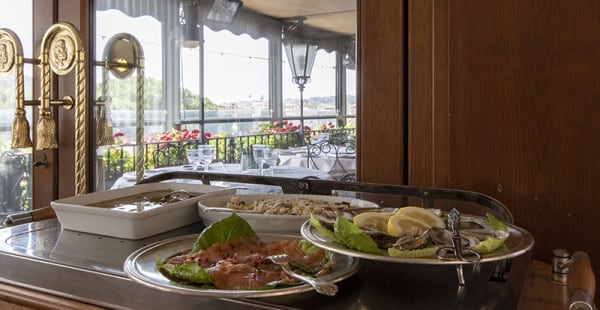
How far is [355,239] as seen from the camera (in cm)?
60

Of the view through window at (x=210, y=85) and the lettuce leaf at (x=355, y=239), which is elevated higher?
the view through window at (x=210, y=85)

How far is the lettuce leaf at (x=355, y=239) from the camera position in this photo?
23.4 inches

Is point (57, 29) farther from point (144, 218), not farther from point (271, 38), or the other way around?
point (144, 218)

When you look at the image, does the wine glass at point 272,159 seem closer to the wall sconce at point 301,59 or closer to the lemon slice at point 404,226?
the wall sconce at point 301,59

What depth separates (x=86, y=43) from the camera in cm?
153

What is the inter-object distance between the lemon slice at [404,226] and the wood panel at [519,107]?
1.33 feet

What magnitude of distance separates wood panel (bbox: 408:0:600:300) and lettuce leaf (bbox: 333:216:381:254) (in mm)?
502

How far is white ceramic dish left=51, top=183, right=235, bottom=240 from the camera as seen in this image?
83cm

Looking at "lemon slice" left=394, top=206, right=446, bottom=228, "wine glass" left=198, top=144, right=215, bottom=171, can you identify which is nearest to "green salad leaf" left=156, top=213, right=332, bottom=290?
"lemon slice" left=394, top=206, right=446, bottom=228

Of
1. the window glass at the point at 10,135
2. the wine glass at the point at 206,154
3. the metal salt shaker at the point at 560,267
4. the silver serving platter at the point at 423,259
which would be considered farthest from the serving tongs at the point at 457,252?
the window glass at the point at 10,135

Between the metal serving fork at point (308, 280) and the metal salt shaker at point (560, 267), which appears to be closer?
the metal serving fork at point (308, 280)

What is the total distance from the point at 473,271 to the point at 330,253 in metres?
0.17

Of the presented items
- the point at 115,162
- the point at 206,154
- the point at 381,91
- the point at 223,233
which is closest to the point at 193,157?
the point at 206,154

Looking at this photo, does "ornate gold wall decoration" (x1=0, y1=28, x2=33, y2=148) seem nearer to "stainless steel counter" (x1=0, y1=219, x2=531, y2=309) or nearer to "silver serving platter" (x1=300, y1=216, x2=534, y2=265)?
"stainless steel counter" (x1=0, y1=219, x2=531, y2=309)
